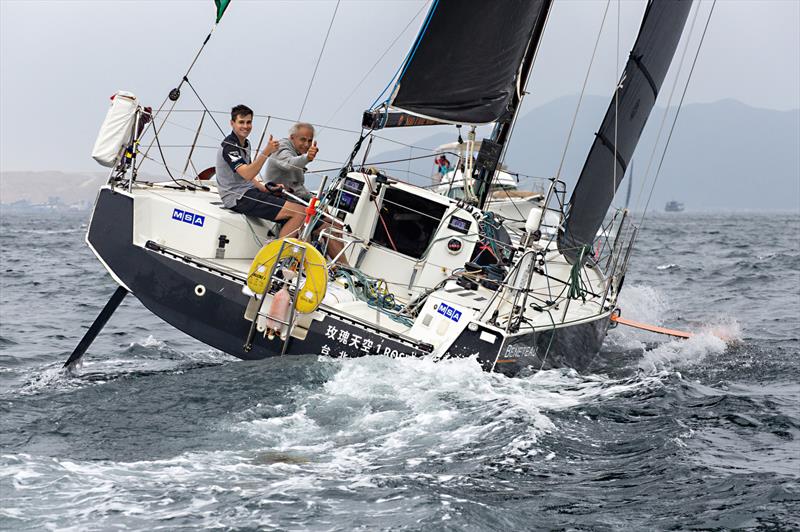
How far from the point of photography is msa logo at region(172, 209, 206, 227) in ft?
26.8

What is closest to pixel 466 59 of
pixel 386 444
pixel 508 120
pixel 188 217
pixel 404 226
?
pixel 508 120

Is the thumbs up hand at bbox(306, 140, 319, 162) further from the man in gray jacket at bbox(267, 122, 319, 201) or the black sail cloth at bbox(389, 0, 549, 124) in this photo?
the black sail cloth at bbox(389, 0, 549, 124)

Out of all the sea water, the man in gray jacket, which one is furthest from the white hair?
the sea water

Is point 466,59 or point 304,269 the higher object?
point 466,59

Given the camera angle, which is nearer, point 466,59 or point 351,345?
point 351,345

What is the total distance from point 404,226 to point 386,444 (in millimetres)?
3794

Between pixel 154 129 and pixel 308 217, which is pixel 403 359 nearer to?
pixel 308 217

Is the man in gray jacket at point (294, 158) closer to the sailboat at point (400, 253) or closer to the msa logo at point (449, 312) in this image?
the sailboat at point (400, 253)

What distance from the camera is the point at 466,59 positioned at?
922 centimetres

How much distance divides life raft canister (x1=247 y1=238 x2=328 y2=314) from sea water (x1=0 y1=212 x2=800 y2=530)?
0.48 metres

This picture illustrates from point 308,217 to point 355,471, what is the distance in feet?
9.95

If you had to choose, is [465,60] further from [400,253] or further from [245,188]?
[245,188]

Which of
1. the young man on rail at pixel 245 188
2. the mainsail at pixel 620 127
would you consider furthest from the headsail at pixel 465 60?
the mainsail at pixel 620 127

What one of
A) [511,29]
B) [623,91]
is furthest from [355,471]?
[623,91]
